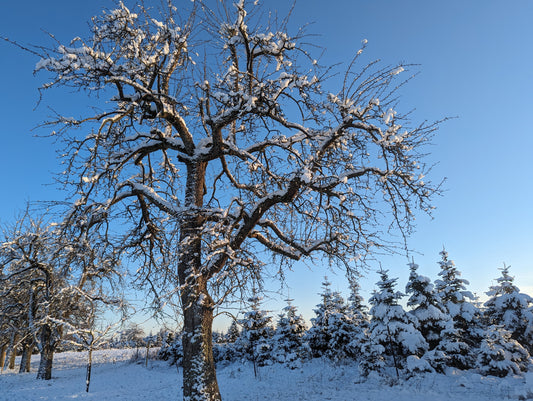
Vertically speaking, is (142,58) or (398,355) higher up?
(142,58)

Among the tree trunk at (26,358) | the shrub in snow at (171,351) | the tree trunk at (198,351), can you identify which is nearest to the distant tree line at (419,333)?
the tree trunk at (198,351)

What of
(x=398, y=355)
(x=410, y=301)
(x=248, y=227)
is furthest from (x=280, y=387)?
(x=248, y=227)

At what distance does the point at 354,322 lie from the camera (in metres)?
18.8

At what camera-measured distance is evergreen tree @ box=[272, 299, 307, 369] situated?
1940cm

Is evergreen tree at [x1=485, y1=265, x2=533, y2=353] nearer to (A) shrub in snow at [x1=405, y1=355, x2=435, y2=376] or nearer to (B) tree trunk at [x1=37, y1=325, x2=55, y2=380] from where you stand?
(A) shrub in snow at [x1=405, y1=355, x2=435, y2=376]

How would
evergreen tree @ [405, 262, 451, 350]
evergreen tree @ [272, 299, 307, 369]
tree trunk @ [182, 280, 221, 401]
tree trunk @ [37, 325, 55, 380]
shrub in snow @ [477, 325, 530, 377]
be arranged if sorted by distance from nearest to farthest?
tree trunk @ [182, 280, 221, 401] < shrub in snow @ [477, 325, 530, 377] < evergreen tree @ [405, 262, 451, 350] < tree trunk @ [37, 325, 55, 380] < evergreen tree @ [272, 299, 307, 369]

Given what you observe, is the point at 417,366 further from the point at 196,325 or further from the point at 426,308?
the point at 196,325

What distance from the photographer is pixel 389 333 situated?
14.2 m

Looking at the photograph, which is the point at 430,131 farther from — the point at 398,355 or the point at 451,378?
the point at 398,355

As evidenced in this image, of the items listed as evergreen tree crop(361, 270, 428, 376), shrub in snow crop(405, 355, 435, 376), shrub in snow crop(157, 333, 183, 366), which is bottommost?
shrub in snow crop(157, 333, 183, 366)

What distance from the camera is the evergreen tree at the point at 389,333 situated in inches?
532

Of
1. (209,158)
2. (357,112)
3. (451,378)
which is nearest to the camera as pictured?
(357,112)

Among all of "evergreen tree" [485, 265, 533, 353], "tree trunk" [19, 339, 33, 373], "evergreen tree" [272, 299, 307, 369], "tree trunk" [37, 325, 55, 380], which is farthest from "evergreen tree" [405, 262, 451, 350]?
"tree trunk" [19, 339, 33, 373]

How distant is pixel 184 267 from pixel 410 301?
13.7m
